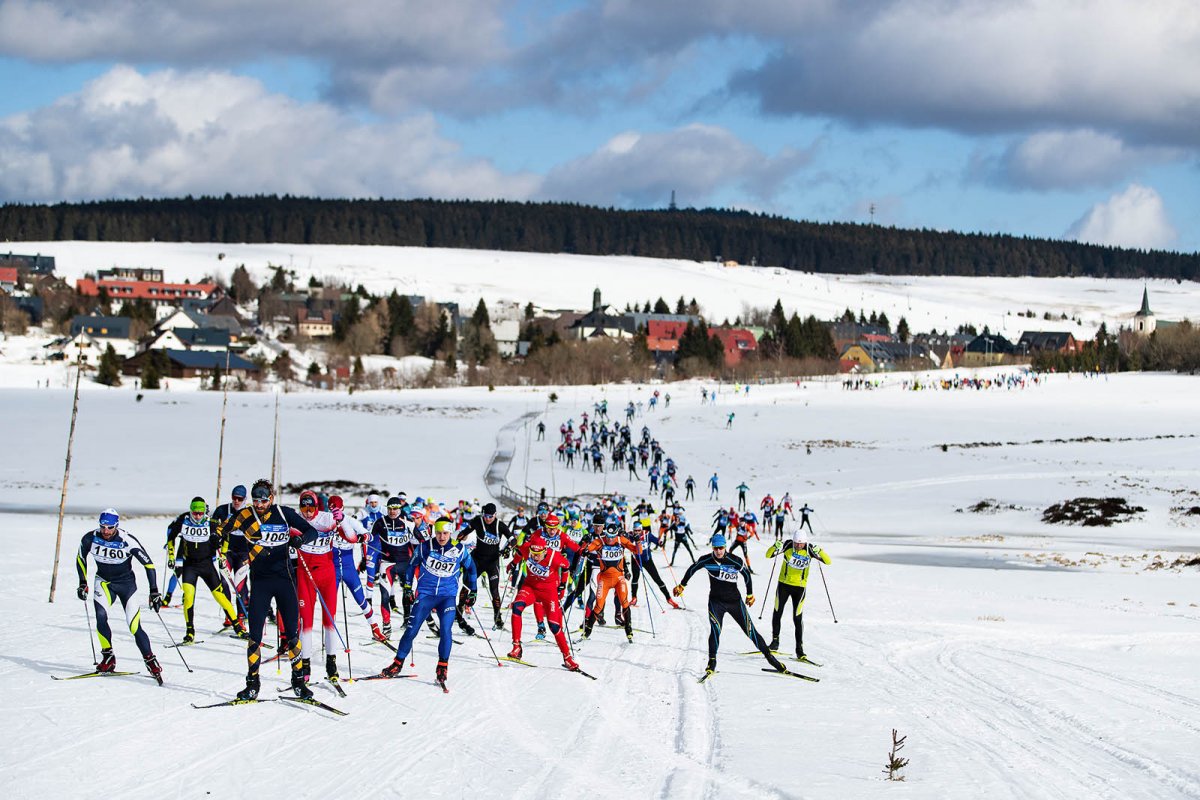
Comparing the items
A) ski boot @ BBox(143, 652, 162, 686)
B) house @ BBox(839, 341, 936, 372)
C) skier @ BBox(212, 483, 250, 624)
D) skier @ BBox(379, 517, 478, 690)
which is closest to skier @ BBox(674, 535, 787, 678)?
skier @ BBox(379, 517, 478, 690)

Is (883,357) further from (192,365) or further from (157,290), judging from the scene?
(157,290)

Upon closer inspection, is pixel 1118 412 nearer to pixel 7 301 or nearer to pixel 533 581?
pixel 533 581

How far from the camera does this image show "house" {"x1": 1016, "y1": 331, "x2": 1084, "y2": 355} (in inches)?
6663

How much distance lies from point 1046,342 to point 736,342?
51213 mm

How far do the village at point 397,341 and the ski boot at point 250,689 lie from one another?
84.1 m

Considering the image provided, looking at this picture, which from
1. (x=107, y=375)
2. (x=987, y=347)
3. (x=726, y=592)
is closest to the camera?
(x=726, y=592)

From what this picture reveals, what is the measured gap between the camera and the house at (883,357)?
14902 centimetres

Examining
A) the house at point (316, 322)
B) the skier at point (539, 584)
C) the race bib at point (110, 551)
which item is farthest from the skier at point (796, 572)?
the house at point (316, 322)

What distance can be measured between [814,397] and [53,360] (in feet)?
234

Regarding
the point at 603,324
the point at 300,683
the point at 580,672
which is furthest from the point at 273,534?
the point at 603,324

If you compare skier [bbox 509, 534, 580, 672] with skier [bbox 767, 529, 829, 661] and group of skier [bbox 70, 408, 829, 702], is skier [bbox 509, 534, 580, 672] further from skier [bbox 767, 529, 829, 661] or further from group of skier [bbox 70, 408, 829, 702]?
skier [bbox 767, 529, 829, 661]

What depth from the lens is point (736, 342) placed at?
15562cm

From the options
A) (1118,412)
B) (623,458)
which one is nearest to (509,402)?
(623,458)

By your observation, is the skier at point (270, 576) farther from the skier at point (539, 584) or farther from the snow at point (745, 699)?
the skier at point (539, 584)
